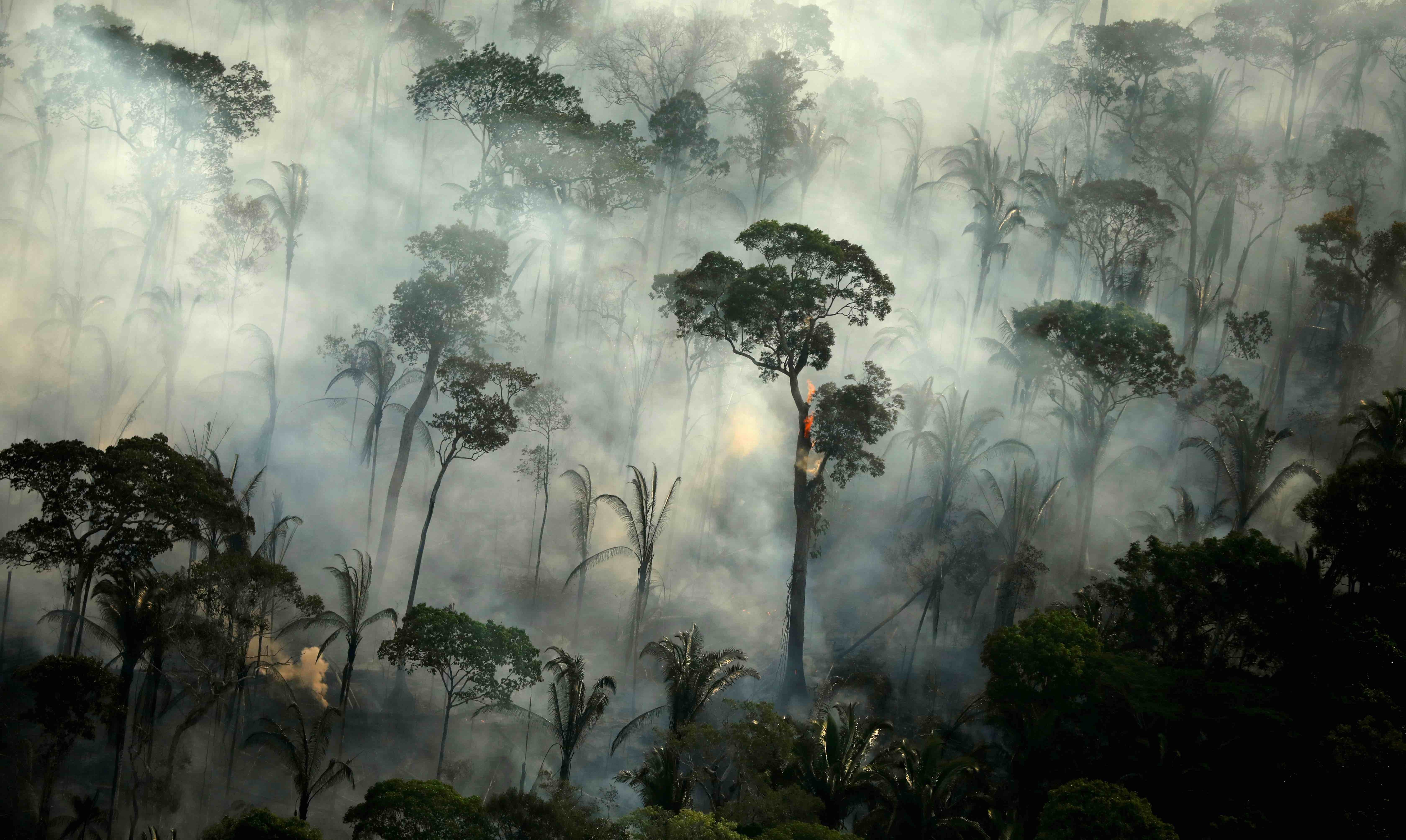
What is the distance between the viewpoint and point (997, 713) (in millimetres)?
29719

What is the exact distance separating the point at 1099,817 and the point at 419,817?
14.7 m

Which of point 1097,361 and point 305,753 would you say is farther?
point 1097,361

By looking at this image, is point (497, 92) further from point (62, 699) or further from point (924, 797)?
point (924, 797)

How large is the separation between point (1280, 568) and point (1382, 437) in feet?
27.5

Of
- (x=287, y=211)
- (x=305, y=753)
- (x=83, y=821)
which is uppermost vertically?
(x=287, y=211)

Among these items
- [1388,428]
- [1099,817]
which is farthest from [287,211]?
[1388,428]

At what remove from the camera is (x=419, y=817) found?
843 inches

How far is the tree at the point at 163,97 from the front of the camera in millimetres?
48000

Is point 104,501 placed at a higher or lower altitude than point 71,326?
lower

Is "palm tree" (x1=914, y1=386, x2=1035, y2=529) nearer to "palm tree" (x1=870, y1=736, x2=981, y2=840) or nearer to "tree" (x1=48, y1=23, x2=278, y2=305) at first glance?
"palm tree" (x1=870, y1=736, x2=981, y2=840)

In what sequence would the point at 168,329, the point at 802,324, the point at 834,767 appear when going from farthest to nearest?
1. the point at 168,329
2. the point at 802,324
3. the point at 834,767

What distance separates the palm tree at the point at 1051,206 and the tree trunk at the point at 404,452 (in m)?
34.1

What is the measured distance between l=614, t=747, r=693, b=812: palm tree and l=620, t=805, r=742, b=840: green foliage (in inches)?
142

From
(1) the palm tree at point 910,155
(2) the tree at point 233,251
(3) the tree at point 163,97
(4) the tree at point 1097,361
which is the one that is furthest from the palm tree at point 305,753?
(1) the palm tree at point 910,155
